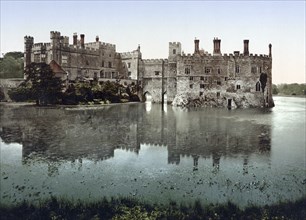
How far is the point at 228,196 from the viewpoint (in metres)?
14.1

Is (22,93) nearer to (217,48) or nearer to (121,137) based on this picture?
(121,137)

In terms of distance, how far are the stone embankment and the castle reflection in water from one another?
1011 inches

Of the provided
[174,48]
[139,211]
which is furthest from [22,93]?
[139,211]

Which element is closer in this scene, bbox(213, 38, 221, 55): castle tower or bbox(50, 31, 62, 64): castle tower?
bbox(50, 31, 62, 64): castle tower

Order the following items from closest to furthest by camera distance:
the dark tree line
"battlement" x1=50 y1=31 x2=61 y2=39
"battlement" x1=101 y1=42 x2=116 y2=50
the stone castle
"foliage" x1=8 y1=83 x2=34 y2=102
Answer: the dark tree line → "foliage" x1=8 y1=83 x2=34 y2=102 → "battlement" x1=50 y1=31 x2=61 y2=39 → the stone castle → "battlement" x1=101 y1=42 x2=116 y2=50

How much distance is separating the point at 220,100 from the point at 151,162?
45477 mm

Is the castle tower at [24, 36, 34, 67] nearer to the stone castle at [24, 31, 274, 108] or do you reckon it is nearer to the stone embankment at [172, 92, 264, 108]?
the stone castle at [24, 31, 274, 108]

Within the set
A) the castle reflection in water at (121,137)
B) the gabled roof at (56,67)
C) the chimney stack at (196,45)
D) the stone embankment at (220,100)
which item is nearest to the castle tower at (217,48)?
the chimney stack at (196,45)

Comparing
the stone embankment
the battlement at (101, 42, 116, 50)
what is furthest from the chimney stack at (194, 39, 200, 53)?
the battlement at (101, 42, 116, 50)

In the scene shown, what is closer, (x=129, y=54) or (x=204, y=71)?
(x=204, y=71)

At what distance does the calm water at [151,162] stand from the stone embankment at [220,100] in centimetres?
2841

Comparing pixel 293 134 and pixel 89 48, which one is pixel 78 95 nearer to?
pixel 89 48

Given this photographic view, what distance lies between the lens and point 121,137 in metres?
27.5

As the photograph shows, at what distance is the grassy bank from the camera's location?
476 inches
